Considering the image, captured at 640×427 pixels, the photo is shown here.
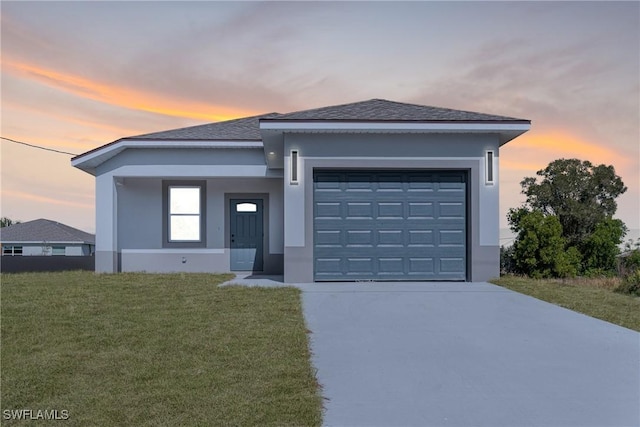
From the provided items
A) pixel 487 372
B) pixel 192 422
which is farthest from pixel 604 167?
pixel 192 422

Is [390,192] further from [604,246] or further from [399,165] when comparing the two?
[604,246]

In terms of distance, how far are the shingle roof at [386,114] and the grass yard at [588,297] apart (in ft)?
12.4

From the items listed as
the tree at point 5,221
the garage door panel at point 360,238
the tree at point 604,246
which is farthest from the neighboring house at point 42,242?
the tree at point 604,246

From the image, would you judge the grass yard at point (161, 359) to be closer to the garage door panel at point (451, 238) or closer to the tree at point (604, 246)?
the garage door panel at point (451, 238)

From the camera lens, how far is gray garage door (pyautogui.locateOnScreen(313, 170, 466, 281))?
12.3 metres

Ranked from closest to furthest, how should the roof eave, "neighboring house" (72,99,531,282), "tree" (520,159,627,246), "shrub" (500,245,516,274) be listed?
"neighboring house" (72,99,531,282) < "shrub" (500,245,516,274) < the roof eave < "tree" (520,159,627,246)

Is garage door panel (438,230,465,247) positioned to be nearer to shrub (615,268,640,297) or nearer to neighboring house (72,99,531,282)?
neighboring house (72,99,531,282)

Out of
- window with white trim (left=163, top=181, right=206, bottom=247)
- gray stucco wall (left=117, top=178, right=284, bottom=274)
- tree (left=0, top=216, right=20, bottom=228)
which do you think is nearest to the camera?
gray stucco wall (left=117, top=178, right=284, bottom=274)

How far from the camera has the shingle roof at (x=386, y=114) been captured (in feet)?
39.1

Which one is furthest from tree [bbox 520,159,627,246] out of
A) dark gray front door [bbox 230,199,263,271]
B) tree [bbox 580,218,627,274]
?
dark gray front door [bbox 230,199,263,271]

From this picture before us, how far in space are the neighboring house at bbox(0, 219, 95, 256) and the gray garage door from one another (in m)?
28.0

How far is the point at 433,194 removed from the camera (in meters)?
12.4

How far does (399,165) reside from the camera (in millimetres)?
12250

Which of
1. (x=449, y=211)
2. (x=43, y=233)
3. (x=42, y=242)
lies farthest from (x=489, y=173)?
(x=43, y=233)
